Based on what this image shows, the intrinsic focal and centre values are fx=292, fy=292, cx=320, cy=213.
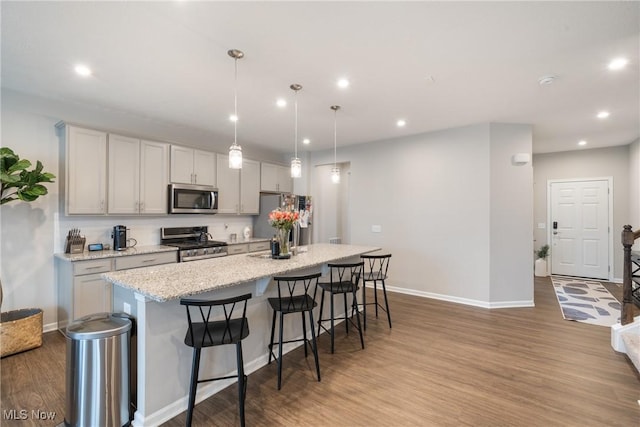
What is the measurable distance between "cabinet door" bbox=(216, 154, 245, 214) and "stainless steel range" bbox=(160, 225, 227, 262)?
1.68 ft

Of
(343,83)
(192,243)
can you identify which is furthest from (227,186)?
(343,83)

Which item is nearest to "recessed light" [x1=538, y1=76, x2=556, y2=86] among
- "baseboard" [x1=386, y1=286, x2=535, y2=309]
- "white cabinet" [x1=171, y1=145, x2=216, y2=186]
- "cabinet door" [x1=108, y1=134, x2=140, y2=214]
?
"baseboard" [x1=386, y1=286, x2=535, y2=309]

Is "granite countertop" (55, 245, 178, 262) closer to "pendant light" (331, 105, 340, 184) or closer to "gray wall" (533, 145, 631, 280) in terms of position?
"pendant light" (331, 105, 340, 184)

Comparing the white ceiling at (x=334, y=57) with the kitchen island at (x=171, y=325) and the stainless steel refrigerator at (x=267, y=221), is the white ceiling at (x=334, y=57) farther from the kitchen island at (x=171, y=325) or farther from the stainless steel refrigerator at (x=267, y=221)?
the kitchen island at (x=171, y=325)

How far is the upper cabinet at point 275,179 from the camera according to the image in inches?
227

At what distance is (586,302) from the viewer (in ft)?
15.0

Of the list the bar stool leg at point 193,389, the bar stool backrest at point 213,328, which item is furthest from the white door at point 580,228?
the bar stool leg at point 193,389

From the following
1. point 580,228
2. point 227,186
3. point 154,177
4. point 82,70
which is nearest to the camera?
point 82,70

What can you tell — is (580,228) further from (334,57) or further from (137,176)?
(137,176)

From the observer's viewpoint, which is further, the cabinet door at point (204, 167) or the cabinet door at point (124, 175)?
the cabinet door at point (204, 167)

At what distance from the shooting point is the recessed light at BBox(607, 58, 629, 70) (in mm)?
2564

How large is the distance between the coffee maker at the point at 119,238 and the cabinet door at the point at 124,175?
220mm

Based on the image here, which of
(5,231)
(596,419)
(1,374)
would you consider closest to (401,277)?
(596,419)

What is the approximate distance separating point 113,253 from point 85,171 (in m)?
1.04
